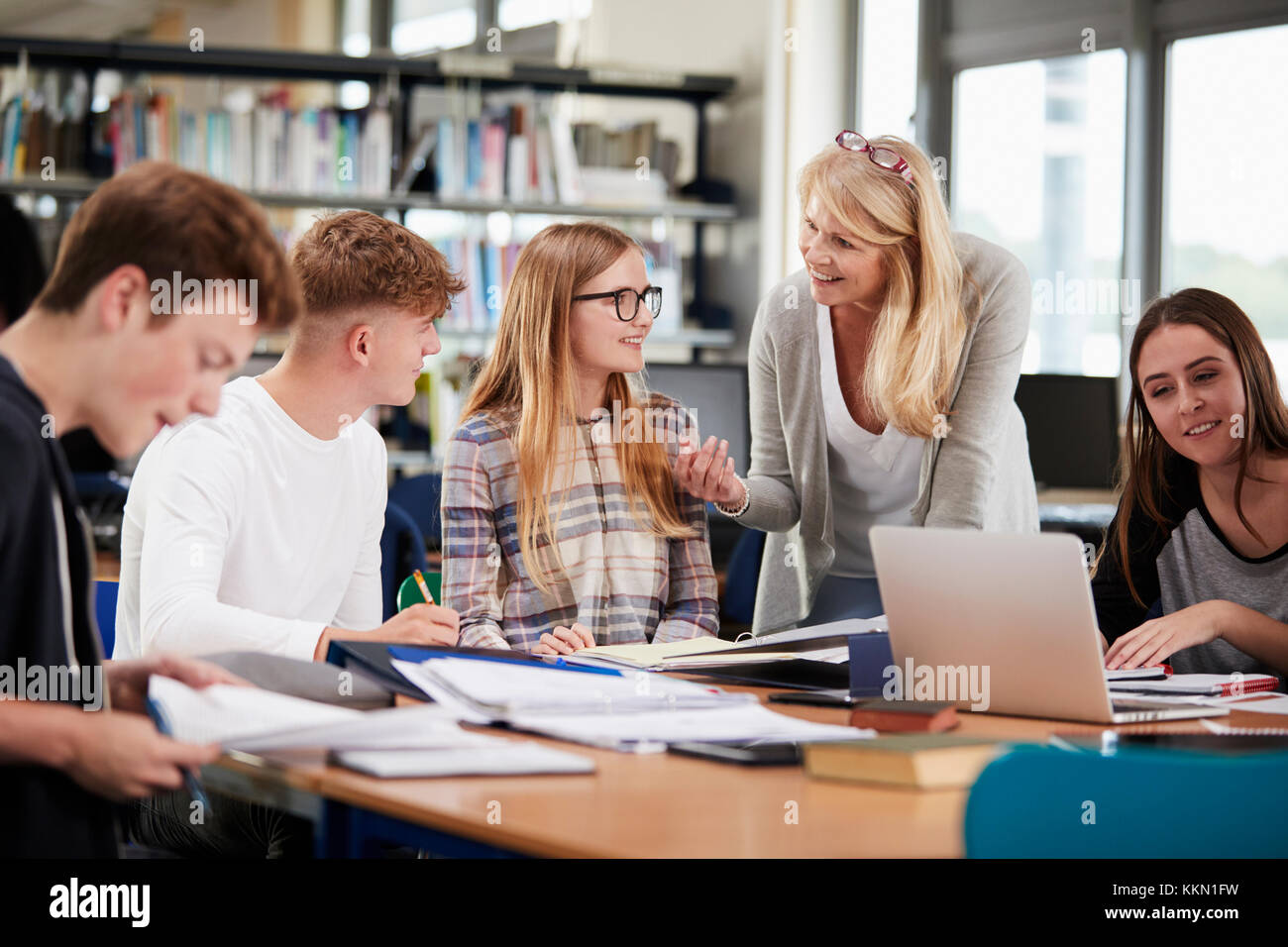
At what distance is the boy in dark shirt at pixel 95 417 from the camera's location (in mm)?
1005

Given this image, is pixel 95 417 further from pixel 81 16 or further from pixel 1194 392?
pixel 81 16

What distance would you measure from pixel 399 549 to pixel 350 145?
2.08 metres

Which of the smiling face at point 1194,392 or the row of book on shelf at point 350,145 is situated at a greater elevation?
the row of book on shelf at point 350,145

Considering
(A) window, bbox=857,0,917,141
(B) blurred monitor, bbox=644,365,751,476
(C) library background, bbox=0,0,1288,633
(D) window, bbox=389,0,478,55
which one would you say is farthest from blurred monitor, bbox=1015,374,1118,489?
(D) window, bbox=389,0,478,55

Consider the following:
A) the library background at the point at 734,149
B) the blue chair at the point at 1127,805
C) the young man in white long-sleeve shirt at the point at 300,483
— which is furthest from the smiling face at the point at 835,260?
the library background at the point at 734,149

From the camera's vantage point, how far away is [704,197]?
208 inches

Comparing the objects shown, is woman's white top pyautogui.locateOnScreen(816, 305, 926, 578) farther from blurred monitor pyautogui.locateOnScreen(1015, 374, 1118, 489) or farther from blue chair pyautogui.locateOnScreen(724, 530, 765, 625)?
blurred monitor pyautogui.locateOnScreen(1015, 374, 1118, 489)

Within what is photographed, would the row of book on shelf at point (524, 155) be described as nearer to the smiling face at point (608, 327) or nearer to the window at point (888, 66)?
the window at point (888, 66)

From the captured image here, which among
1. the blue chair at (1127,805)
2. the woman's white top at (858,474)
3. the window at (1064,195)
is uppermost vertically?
the window at (1064,195)

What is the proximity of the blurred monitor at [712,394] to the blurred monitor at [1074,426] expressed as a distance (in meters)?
0.86

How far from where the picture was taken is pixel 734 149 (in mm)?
5348

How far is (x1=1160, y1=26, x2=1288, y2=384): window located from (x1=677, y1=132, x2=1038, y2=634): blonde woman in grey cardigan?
2171 mm

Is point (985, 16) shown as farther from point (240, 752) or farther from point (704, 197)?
point (240, 752)

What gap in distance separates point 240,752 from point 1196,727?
35.7 inches
